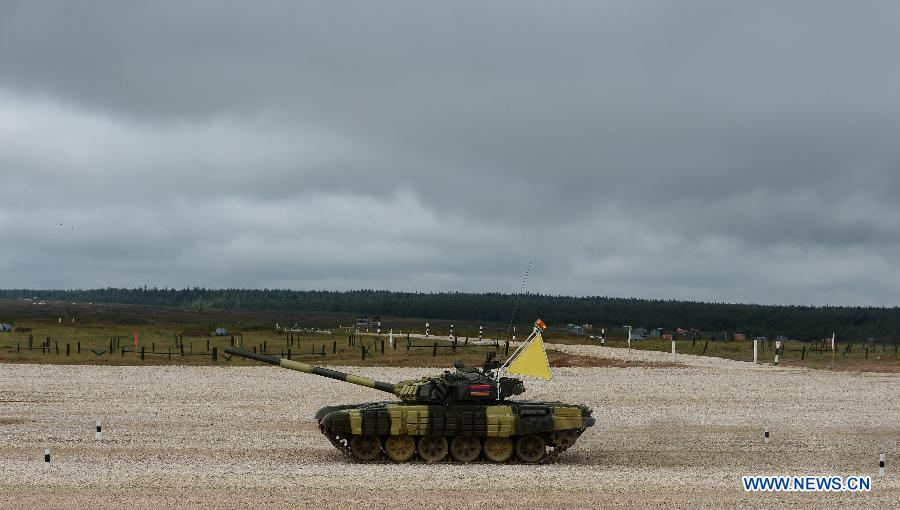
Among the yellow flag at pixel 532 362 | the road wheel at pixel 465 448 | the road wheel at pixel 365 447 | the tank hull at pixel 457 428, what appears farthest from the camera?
the yellow flag at pixel 532 362

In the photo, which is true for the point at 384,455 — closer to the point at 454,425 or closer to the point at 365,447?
the point at 365,447

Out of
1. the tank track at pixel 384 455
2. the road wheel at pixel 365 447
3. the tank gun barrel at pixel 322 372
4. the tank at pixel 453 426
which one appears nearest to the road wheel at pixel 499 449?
the tank at pixel 453 426

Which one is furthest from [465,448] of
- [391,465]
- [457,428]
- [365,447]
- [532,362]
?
[532,362]

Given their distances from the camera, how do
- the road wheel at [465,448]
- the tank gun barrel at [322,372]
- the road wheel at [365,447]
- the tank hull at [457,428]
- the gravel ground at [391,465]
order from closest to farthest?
the gravel ground at [391,465] → the tank hull at [457,428] → the road wheel at [365,447] → the road wheel at [465,448] → the tank gun barrel at [322,372]

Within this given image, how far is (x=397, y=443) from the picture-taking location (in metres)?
24.7

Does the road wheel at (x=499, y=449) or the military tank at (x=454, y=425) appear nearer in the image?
the military tank at (x=454, y=425)

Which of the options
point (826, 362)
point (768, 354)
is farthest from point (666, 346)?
point (826, 362)

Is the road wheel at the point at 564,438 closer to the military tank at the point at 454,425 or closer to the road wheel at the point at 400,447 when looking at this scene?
the military tank at the point at 454,425

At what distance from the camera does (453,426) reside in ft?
80.5

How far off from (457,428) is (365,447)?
7.70ft

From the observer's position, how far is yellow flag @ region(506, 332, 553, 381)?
84.1 feet

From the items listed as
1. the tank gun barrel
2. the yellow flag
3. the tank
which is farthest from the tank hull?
the tank gun barrel

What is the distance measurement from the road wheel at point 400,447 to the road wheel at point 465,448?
1.03 metres

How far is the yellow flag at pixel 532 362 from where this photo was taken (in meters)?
25.6
